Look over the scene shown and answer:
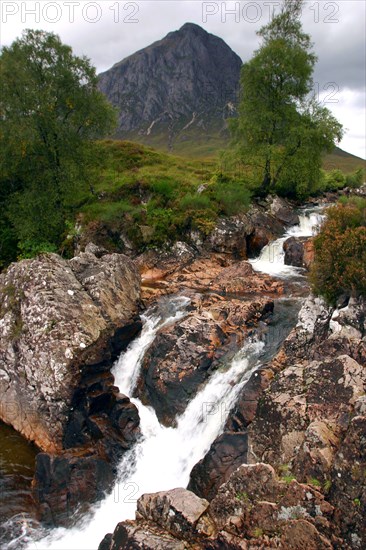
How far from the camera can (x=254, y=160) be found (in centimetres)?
3959

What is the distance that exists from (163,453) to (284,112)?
32979mm

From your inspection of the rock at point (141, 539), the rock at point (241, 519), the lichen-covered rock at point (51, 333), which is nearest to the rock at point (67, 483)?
the lichen-covered rock at point (51, 333)

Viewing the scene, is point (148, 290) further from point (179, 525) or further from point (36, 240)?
point (179, 525)

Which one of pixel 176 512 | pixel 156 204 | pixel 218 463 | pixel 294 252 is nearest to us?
pixel 176 512

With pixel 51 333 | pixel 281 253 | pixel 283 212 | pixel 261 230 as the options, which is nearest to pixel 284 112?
pixel 283 212

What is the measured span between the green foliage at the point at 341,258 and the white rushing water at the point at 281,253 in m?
9.25

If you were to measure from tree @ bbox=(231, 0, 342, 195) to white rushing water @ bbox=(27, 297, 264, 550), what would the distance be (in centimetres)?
2580

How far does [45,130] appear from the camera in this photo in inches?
1300

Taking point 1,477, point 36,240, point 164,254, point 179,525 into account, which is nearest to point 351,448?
point 179,525

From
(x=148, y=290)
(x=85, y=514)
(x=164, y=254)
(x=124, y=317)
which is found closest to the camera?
(x=85, y=514)

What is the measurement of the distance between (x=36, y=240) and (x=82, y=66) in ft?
48.8

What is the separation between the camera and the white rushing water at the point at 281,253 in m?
28.2

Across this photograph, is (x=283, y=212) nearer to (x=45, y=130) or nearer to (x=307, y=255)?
(x=307, y=255)

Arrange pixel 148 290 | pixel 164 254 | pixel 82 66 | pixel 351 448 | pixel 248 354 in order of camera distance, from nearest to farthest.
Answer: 1. pixel 351 448
2. pixel 248 354
3. pixel 148 290
4. pixel 164 254
5. pixel 82 66
